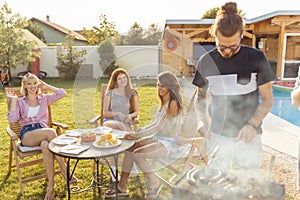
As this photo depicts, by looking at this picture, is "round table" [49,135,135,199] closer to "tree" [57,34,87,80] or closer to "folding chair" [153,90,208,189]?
"folding chair" [153,90,208,189]

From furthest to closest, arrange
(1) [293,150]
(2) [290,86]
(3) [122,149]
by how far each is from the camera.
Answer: (2) [290,86]
(1) [293,150]
(3) [122,149]

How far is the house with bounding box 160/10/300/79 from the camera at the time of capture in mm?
9578

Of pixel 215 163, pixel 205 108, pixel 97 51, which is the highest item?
pixel 97 51

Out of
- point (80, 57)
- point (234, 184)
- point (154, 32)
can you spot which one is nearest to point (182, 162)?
point (234, 184)

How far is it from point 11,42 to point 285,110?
926cm

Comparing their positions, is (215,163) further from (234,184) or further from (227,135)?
(234,184)

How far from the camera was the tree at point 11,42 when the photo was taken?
1009 cm

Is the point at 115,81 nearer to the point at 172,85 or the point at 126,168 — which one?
the point at 172,85

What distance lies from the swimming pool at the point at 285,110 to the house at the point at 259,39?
2837mm

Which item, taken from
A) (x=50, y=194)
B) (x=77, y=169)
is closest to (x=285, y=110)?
(x=77, y=169)

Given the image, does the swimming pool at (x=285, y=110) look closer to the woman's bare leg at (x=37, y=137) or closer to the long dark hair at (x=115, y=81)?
the long dark hair at (x=115, y=81)

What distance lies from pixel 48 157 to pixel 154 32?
6.65 metres

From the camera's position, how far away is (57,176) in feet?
9.66

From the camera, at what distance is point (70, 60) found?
36.1 ft
